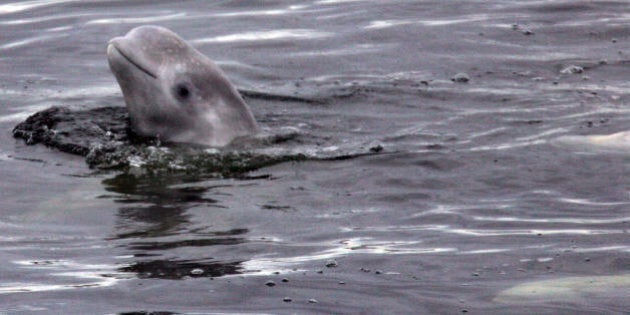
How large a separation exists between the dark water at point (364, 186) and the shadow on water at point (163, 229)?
0.08 ft

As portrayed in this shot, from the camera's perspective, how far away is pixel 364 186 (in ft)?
34.0

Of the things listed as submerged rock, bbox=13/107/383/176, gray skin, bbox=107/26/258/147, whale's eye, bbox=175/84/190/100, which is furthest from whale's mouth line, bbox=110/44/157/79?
submerged rock, bbox=13/107/383/176

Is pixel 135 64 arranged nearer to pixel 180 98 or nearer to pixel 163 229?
pixel 180 98

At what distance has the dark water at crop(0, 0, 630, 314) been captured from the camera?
7.88 metres

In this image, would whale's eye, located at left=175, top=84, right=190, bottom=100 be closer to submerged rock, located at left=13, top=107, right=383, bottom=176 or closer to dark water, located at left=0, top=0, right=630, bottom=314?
submerged rock, located at left=13, top=107, right=383, bottom=176

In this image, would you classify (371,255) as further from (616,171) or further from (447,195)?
(616,171)

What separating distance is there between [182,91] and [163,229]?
2308mm

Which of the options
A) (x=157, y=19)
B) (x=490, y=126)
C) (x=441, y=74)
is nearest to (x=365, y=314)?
(x=490, y=126)

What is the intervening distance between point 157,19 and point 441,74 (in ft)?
14.8

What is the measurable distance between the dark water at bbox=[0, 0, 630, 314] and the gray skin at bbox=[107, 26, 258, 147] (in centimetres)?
67

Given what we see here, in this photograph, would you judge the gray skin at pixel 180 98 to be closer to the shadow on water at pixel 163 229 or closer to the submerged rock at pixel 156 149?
the submerged rock at pixel 156 149

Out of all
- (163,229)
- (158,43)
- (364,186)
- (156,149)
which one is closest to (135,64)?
(158,43)

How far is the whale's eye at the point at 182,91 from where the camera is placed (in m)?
11.4

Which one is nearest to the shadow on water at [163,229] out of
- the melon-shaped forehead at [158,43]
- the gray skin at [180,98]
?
the gray skin at [180,98]
